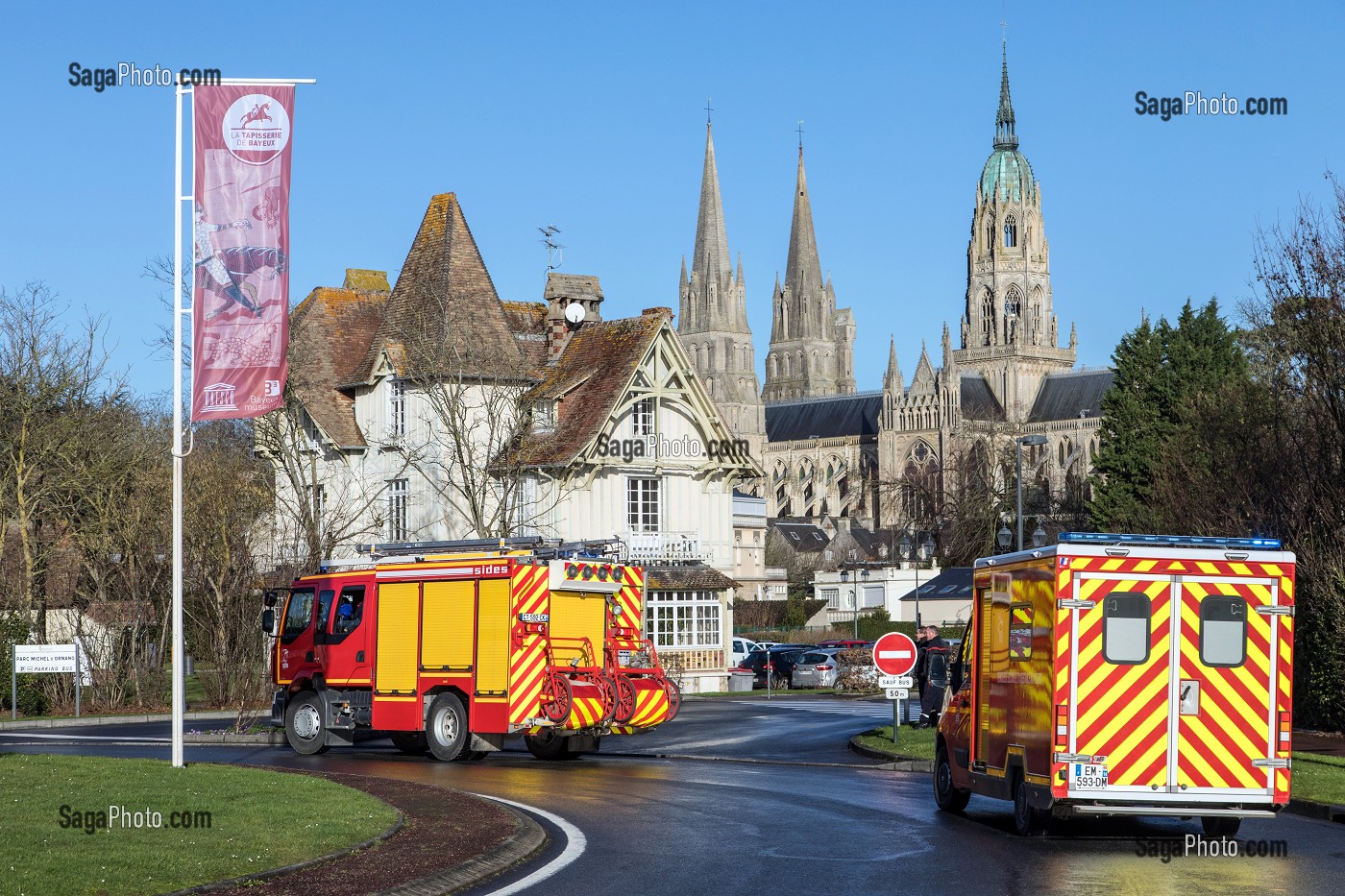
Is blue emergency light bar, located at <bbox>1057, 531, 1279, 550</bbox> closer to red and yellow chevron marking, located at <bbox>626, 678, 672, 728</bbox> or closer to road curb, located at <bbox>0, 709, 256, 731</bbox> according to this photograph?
red and yellow chevron marking, located at <bbox>626, 678, 672, 728</bbox>

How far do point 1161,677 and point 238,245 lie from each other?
10.3 meters

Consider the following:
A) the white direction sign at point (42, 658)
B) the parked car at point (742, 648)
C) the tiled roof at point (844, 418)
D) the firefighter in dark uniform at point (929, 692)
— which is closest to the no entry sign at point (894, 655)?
the firefighter in dark uniform at point (929, 692)

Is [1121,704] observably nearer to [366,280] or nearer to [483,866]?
[483,866]

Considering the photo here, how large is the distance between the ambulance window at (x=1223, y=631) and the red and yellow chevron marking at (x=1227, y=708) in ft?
0.14

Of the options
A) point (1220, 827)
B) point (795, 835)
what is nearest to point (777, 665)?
point (1220, 827)

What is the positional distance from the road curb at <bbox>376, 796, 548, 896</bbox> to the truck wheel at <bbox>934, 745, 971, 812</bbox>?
4290 mm

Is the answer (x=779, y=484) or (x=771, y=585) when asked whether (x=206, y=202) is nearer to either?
(x=771, y=585)

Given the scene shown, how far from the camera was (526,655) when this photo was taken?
72.1 ft

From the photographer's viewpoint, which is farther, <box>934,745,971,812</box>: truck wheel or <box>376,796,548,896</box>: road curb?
<box>934,745,971,812</box>: truck wheel

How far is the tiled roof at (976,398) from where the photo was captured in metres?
174

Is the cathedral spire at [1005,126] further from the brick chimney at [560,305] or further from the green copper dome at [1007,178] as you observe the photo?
the brick chimney at [560,305]

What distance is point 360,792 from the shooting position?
53.2 ft

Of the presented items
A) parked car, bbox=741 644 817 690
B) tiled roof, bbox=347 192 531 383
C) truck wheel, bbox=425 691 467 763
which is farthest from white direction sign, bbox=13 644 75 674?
parked car, bbox=741 644 817 690

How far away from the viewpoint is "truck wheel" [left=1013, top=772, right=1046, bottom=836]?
1455cm
